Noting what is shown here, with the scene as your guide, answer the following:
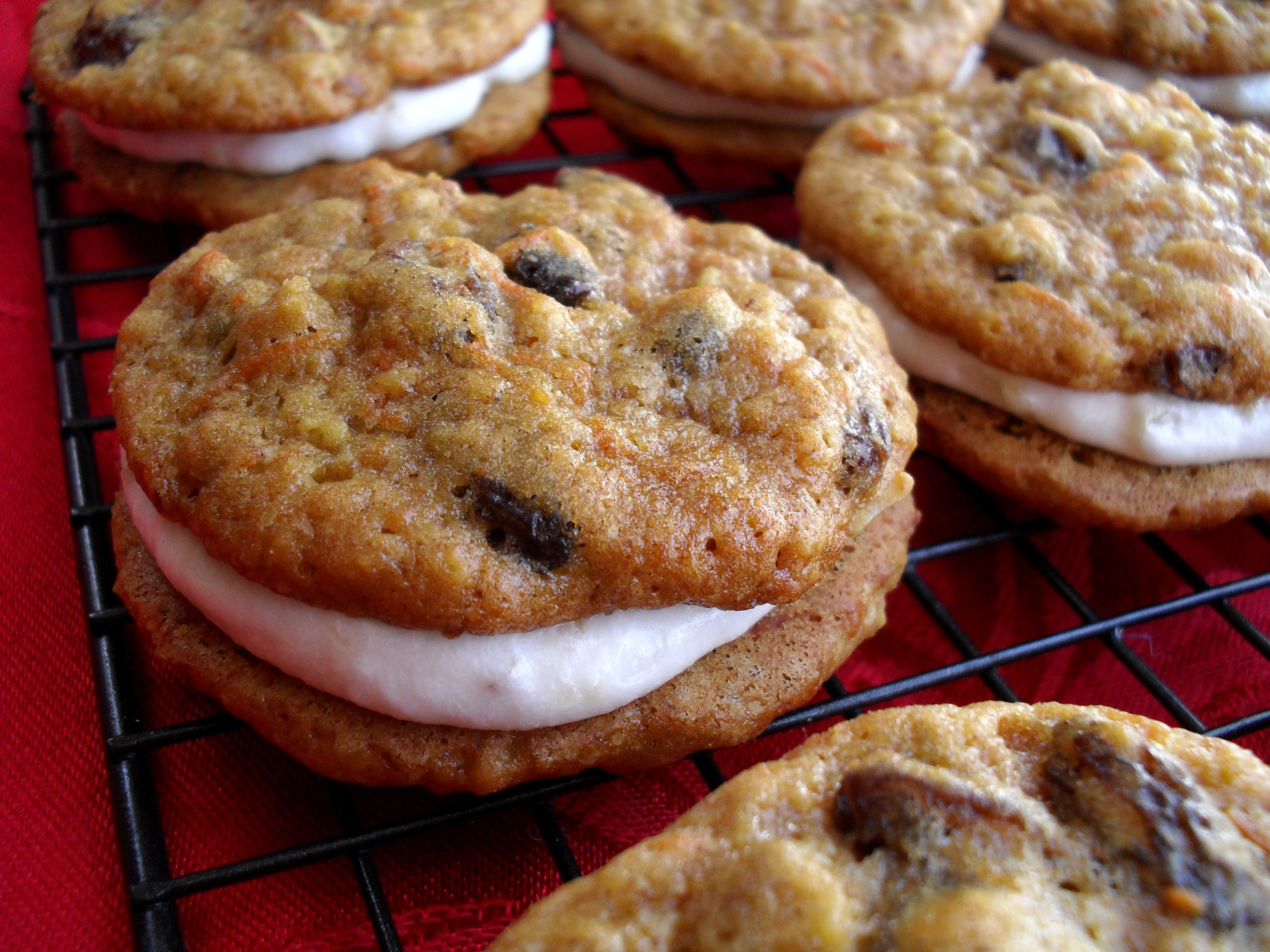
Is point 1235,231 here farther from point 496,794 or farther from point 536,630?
point 496,794

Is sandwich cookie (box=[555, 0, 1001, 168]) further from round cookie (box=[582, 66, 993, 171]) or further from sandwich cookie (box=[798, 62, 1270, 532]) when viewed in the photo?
sandwich cookie (box=[798, 62, 1270, 532])

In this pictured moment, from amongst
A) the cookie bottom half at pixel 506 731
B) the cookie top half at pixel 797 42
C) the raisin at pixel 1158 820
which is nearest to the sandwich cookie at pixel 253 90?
the cookie top half at pixel 797 42

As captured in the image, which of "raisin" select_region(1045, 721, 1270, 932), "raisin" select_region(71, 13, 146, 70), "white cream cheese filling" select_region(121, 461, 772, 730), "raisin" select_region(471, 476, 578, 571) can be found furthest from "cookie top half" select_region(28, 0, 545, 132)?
"raisin" select_region(1045, 721, 1270, 932)

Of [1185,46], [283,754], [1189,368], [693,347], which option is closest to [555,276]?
[693,347]

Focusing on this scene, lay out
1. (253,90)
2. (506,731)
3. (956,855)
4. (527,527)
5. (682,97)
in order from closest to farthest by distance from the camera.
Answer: (956,855) < (527,527) < (506,731) < (253,90) < (682,97)

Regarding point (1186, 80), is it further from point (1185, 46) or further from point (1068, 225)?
point (1068, 225)

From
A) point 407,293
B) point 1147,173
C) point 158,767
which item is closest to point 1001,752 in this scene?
point 407,293

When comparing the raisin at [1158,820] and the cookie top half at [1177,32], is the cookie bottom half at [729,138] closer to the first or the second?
the cookie top half at [1177,32]
